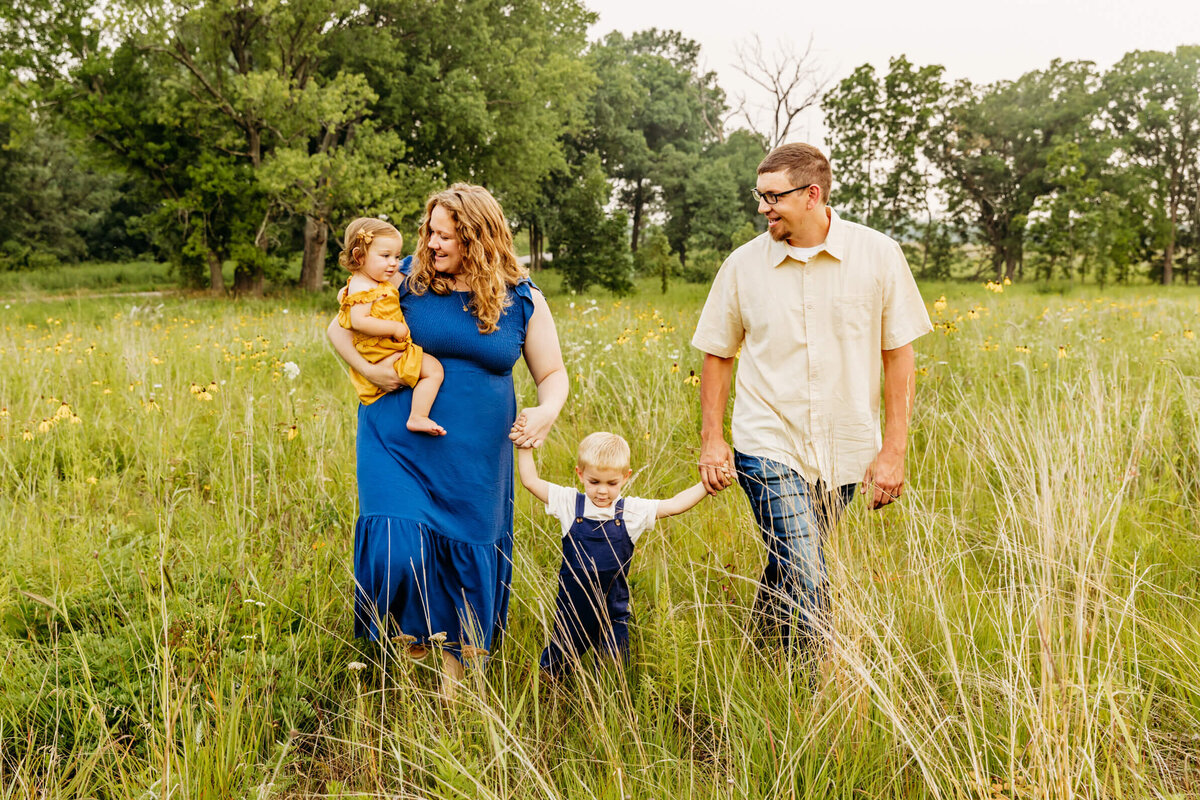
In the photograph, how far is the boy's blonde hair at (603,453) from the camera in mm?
2318

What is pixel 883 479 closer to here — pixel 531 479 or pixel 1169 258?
pixel 531 479

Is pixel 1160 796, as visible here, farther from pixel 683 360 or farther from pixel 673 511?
pixel 683 360

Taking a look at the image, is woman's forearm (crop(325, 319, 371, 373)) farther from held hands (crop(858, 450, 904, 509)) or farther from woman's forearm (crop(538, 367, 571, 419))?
held hands (crop(858, 450, 904, 509))

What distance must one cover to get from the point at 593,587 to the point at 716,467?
55cm

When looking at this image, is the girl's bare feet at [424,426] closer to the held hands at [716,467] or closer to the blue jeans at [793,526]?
the held hands at [716,467]

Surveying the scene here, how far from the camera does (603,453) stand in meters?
2.33

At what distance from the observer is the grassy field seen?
1743mm

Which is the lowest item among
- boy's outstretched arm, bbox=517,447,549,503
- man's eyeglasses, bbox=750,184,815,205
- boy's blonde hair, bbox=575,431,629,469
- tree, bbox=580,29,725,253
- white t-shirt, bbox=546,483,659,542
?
white t-shirt, bbox=546,483,659,542

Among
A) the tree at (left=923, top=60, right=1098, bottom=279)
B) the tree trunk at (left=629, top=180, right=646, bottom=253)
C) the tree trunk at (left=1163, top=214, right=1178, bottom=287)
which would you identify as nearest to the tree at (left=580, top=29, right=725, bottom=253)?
the tree trunk at (left=629, top=180, right=646, bottom=253)

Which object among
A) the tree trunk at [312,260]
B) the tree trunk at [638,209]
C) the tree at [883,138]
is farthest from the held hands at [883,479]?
the tree trunk at [638,209]

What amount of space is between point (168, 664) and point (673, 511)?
4.74 feet

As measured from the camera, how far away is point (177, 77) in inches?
656

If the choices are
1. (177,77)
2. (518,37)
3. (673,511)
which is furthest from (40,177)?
(673,511)

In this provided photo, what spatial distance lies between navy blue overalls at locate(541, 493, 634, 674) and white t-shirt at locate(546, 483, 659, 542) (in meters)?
0.02
